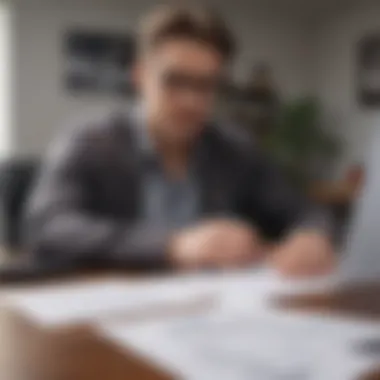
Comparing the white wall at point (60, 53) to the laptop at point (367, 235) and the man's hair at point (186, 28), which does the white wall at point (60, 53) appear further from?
the laptop at point (367, 235)

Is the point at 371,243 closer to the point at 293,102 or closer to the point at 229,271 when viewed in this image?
the point at 229,271

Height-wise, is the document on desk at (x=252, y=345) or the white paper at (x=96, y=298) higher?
the document on desk at (x=252, y=345)

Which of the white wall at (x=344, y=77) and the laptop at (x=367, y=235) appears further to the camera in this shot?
the white wall at (x=344, y=77)

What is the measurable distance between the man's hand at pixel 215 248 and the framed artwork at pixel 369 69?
38 cm

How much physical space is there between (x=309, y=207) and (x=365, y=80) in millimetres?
311

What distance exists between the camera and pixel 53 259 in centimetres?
78

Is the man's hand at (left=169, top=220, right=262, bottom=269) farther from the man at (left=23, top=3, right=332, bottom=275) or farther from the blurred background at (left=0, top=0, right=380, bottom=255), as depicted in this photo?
the blurred background at (left=0, top=0, right=380, bottom=255)

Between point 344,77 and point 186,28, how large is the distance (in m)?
0.29

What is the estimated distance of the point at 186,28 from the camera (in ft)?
2.79

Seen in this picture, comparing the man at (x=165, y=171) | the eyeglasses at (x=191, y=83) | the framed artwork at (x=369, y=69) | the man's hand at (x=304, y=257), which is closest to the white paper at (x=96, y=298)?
the man's hand at (x=304, y=257)

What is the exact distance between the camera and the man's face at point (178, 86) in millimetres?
841

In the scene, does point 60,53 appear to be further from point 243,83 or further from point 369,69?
point 369,69

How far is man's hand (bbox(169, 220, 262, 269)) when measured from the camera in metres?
0.71

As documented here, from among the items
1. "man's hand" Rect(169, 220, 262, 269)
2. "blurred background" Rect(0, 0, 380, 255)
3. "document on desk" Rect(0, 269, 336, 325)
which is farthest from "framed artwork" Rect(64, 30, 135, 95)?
"document on desk" Rect(0, 269, 336, 325)
